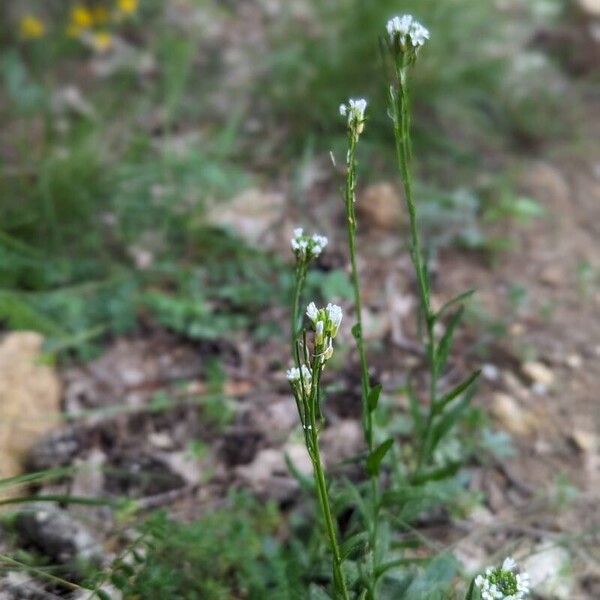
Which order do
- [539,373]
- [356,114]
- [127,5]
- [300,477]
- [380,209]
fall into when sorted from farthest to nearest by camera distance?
[127,5], [380,209], [539,373], [300,477], [356,114]

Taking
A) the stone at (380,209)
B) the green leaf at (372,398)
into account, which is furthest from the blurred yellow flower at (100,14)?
the green leaf at (372,398)

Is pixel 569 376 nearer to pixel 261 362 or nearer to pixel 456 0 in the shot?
pixel 261 362

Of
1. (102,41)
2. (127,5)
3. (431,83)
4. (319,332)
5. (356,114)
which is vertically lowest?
(319,332)

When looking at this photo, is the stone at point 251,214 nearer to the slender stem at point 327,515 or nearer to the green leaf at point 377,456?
the green leaf at point 377,456

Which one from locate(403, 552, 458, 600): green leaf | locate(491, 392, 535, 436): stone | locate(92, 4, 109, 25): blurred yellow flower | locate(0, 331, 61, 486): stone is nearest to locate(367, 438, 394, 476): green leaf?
locate(403, 552, 458, 600): green leaf

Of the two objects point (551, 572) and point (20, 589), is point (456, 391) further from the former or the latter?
point (20, 589)

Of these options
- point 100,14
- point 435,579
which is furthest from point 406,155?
point 100,14
